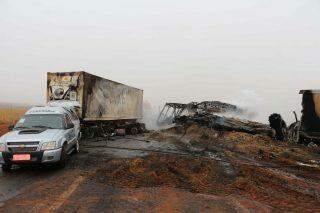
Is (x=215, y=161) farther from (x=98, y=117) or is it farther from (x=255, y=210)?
(x=98, y=117)

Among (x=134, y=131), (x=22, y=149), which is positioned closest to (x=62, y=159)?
(x=22, y=149)

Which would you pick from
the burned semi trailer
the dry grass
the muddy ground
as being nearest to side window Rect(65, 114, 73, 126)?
the muddy ground

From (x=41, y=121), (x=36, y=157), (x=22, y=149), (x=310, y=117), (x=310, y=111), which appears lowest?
(x=36, y=157)

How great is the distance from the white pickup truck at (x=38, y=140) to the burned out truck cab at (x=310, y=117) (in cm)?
1150

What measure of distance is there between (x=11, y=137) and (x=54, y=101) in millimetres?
8655

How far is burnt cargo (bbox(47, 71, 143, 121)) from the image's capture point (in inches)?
755

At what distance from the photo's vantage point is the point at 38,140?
10.3 m

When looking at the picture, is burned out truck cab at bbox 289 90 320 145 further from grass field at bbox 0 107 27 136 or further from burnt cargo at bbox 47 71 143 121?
grass field at bbox 0 107 27 136

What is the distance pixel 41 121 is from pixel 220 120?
51.1 ft

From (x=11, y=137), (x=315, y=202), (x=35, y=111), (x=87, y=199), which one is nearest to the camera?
(x=87, y=199)

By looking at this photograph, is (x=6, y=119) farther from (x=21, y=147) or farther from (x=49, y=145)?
(x=49, y=145)

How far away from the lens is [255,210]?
6922mm

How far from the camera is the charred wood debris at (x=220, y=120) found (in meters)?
22.2

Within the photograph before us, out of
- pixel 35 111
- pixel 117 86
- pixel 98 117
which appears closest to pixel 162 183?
pixel 35 111
